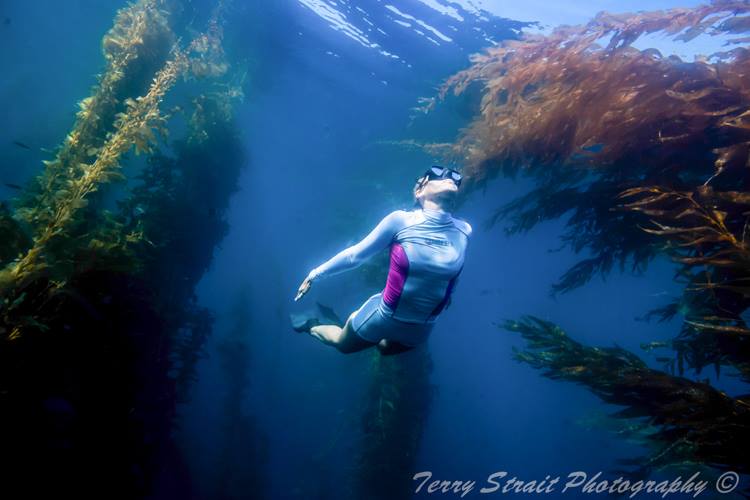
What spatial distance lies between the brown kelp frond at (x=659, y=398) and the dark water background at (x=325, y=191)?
2.50 meters

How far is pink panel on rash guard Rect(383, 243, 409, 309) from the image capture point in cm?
313

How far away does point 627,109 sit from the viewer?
16.1 ft

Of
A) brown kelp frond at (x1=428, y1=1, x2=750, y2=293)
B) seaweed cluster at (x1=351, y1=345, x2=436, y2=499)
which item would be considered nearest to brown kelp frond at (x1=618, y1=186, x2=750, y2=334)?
brown kelp frond at (x1=428, y1=1, x2=750, y2=293)

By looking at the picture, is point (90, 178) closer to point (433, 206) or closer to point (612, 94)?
point (433, 206)

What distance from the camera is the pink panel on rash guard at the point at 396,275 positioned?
313cm

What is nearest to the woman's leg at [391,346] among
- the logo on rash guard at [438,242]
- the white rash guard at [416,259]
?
the white rash guard at [416,259]

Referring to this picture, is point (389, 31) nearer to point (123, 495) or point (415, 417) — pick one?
point (415, 417)

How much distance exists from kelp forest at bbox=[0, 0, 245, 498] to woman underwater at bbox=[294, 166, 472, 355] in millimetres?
2738

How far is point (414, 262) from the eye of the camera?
3.10m

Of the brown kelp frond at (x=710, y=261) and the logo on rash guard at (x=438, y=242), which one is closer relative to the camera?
the logo on rash guard at (x=438, y=242)

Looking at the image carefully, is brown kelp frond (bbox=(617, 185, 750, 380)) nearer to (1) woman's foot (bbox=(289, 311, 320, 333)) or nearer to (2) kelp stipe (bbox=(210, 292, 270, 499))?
(1) woman's foot (bbox=(289, 311, 320, 333))

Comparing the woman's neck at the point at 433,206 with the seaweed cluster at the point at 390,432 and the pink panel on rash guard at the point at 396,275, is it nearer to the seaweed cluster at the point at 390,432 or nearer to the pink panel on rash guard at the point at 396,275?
the pink panel on rash guard at the point at 396,275

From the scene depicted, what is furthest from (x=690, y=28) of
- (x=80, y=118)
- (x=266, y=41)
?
(x=266, y=41)

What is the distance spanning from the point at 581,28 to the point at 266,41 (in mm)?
18692
